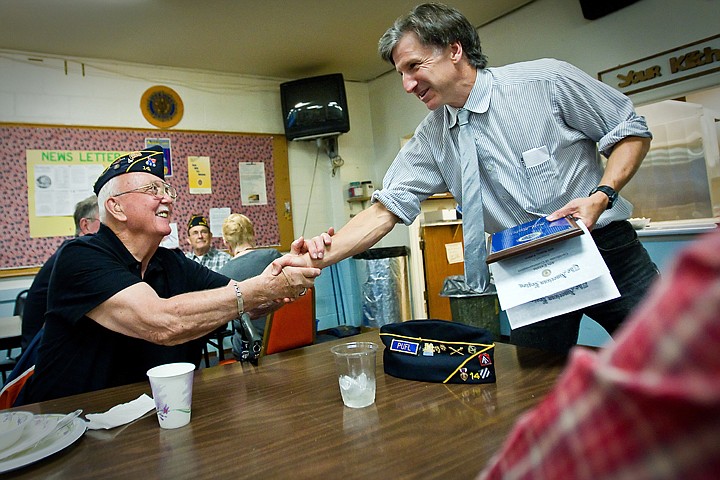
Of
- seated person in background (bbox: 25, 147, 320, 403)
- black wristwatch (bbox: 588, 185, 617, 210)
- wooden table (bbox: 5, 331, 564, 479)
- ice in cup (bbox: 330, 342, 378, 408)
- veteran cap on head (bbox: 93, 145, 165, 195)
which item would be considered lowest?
wooden table (bbox: 5, 331, 564, 479)

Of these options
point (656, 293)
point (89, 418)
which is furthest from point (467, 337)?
point (656, 293)

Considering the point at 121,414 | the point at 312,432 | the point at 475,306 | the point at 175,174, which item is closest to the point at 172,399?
the point at 121,414

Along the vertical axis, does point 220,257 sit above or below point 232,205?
below

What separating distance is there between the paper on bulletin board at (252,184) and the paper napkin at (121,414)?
4301 millimetres

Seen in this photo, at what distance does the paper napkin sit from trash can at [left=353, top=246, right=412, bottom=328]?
399 cm

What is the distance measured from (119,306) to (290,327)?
88cm

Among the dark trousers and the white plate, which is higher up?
the dark trousers

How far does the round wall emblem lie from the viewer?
4848mm

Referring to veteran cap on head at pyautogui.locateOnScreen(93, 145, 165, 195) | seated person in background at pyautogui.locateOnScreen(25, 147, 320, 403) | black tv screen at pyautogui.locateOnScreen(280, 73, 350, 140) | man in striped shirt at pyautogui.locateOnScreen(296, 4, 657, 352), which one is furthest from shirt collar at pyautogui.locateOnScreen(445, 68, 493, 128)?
black tv screen at pyautogui.locateOnScreen(280, 73, 350, 140)

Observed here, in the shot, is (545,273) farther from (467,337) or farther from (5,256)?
(5,256)

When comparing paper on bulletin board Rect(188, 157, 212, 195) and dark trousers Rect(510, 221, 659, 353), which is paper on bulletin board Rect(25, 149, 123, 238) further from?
dark trousers Rect(510, 221, 659, 353)

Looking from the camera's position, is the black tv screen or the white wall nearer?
the white wall

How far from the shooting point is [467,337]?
1.13m

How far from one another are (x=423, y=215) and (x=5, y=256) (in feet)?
12.2
